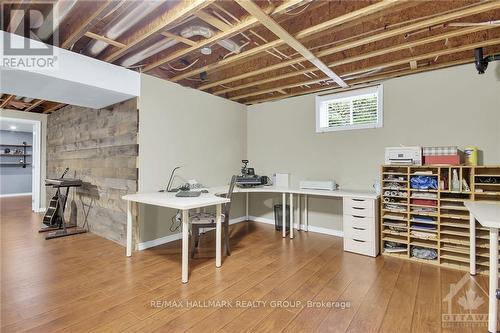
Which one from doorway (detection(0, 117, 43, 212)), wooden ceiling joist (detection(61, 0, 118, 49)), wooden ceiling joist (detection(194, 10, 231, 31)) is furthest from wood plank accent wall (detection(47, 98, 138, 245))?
doorway (detection(0, 117, 43, 212))

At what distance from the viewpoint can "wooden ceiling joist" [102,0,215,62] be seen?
1.93 meters

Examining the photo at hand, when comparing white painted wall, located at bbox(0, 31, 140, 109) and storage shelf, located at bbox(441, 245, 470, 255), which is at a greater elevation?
white painted wall, located at bbox(0, 31, 140, 109)

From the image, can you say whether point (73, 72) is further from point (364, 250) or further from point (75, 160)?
point (364, 250)

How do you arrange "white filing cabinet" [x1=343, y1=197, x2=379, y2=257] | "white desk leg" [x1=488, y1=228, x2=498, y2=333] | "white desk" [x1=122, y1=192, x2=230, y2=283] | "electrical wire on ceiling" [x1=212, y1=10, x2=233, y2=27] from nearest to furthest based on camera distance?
"white desk leg" [x1=488, y1=228, x2=498, y2=333] < "electrical wire on ceiling" [x1=212, y1=10, x2=233, y2=27] < "white desk" [x1=122, y1=192, x2=230, y2=283] < "white filing cabinet" [x1=343, y1=197, x2=379, y2=257]

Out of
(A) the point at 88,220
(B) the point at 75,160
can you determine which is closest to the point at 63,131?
(B) the point at 75,160

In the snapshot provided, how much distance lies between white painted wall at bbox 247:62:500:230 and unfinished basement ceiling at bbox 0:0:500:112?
288mm

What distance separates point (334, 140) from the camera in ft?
13.3

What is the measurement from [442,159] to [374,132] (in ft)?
3.29

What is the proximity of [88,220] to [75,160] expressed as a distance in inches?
48.5

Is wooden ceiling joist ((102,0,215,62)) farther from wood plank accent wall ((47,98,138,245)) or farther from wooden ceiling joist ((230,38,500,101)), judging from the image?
wooden ceiling joist ((230,38,500,101))

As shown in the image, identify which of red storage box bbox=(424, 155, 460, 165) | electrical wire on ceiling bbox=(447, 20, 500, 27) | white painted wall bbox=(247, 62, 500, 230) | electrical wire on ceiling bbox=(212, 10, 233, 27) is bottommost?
red storage box bbox=(424, 155, 460, 165)

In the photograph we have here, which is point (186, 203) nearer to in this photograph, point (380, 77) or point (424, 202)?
point (424, 202)

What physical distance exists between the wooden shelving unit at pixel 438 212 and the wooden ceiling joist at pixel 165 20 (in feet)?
9.44

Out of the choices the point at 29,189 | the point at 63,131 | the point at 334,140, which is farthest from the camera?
the point at 29,189
